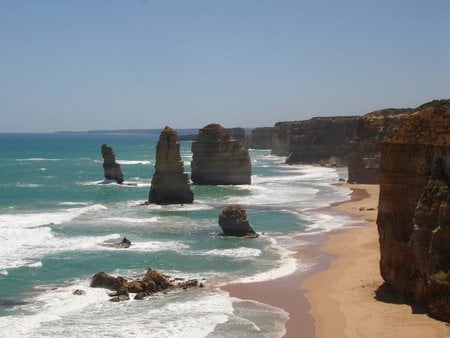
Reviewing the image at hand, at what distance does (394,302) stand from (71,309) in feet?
38.0

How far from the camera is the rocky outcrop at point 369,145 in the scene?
7438 cm

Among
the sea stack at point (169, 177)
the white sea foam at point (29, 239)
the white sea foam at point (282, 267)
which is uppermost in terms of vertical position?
the sea stack at point (169, 177)

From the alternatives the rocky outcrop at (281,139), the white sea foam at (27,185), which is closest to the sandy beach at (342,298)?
the white sea foam at (27,185)

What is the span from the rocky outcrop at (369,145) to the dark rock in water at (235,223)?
118 feet

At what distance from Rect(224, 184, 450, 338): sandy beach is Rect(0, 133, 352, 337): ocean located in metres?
0.96

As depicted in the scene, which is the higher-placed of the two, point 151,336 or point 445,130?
point 445,130

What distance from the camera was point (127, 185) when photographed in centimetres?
7650

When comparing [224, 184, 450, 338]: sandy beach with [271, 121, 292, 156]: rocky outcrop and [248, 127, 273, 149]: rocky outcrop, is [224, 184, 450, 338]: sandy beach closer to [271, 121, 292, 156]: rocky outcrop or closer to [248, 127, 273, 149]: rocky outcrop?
[271, 121, 292, 156]: rocky outcrop

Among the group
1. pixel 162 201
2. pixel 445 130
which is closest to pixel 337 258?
pixel 445 130

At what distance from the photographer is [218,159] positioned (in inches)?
2945

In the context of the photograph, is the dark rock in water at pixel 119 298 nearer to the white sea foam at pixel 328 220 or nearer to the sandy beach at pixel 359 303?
the sandy beach at pixel 359 303

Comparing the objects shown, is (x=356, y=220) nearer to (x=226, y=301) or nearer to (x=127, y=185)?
(x=226, y=301)

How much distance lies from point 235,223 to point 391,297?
17.2 m

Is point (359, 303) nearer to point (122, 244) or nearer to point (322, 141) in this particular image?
point (122, 244)
